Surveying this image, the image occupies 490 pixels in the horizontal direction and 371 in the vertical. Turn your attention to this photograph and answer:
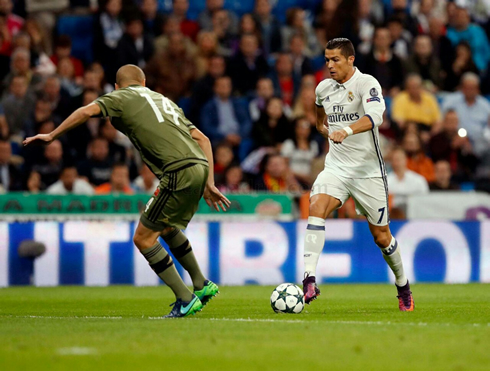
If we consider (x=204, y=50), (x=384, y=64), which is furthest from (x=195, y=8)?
(x=384, y=64)

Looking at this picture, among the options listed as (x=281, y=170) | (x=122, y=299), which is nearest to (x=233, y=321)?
(x=122, y=299)

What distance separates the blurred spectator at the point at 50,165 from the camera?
14.8 metres

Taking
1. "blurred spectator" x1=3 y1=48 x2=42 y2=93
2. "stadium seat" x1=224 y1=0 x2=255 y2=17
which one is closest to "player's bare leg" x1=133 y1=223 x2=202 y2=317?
"blurred spectator" x1=3 y1=48 x2=42 y2=93

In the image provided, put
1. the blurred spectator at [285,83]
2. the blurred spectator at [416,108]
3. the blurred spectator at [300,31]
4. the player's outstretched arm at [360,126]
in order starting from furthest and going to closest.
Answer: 1. the blurred spectator at [300,31]
2. the blurred spectator at [285,83]
3. the blurred spectator at [416,108]
4. the player's outstretched arm at [360,126]

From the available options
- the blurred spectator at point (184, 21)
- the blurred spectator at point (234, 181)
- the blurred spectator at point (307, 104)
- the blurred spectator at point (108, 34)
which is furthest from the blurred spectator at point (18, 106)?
the blurred spectator at point (307, 104)

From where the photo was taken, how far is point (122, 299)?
10812 mm

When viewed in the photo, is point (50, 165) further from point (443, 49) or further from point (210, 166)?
point (443, 49)

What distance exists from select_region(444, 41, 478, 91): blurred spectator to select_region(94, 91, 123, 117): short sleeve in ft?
40.0

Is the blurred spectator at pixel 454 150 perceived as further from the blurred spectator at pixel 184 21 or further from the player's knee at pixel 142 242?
the player's knee at pixel 142 242

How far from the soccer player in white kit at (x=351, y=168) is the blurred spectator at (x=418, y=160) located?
290 inches

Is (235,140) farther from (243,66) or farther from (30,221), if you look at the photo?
(30,221)

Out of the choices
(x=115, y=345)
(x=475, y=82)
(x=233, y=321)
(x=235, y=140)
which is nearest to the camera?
(x=115, y=345)

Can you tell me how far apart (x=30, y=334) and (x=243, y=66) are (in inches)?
458

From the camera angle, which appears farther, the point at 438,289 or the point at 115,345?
the point at 438,289
